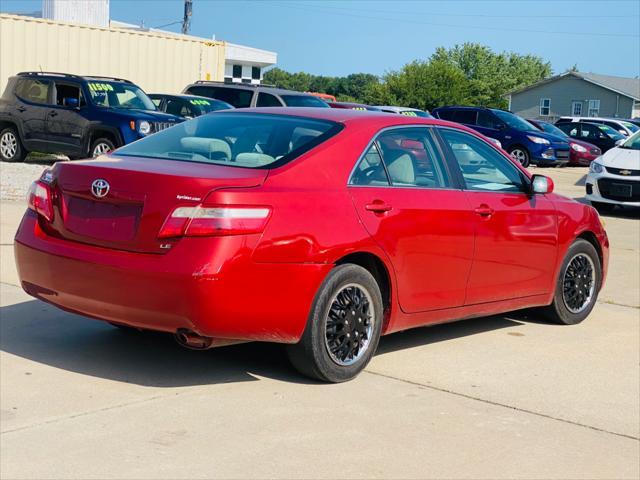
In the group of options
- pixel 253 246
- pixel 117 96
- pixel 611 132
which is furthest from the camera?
pixel 611 132

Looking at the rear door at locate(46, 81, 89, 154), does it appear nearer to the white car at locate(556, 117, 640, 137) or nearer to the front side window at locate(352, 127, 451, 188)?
the front side window at locate(352, 127, 451, 188)

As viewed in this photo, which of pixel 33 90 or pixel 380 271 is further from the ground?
pixel 33 90

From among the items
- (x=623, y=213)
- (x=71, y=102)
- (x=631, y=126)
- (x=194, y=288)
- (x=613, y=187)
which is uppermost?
(x=631, y=126)

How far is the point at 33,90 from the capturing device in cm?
2022

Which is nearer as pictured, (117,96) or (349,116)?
(349,116)

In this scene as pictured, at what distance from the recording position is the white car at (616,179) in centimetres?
1641

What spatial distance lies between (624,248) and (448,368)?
22.6 feet

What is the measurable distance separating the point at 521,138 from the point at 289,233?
23.9 m

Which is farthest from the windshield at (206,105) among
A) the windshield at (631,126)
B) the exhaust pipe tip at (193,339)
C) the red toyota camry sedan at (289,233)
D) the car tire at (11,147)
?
the windshield at (631,126)

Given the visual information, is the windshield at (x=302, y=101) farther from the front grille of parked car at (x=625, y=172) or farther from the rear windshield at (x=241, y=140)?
the rear windshield at (x=241, y=140)

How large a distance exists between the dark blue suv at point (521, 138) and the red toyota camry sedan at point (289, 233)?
21.6 m

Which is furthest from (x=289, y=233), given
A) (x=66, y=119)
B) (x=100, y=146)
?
(x=66, y=119)

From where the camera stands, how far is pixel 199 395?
5332 millimetres

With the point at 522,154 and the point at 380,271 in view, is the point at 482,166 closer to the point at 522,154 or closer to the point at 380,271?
the point at 380,271
